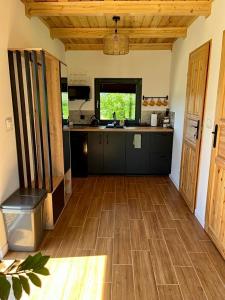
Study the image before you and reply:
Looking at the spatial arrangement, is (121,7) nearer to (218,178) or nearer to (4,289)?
(218,178)

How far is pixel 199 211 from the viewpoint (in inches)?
110

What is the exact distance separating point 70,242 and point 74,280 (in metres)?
0.53

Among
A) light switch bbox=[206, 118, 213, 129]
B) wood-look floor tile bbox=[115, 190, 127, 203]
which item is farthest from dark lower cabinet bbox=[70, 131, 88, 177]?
light switch bbox=[206, 118, 213, 129]

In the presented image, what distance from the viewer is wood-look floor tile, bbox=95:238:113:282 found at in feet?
6.40

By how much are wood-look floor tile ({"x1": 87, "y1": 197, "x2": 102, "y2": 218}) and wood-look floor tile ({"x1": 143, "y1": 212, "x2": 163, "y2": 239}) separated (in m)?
0.61

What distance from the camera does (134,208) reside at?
3141 mm

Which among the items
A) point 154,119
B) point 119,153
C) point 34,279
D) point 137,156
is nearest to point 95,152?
point 119,153

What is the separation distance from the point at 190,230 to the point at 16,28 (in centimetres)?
289

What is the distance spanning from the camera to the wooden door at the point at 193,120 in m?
2.73

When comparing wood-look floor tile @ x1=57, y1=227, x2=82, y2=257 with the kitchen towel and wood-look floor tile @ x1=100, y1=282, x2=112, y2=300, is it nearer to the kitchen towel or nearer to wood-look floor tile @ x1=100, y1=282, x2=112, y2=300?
wood-look floor tile @ x1=100, y1=282, x2=112, y2=300

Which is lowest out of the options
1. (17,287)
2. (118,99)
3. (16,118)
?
(17,287)

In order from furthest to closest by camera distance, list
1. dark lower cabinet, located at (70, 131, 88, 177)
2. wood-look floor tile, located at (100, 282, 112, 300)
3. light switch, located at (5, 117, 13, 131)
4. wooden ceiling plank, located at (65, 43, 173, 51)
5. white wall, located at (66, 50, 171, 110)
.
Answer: white wall, located at (66, 50, 171, 110), wooden ceiling plank, located at (65, 43, 173, 51), dark lower cabinet, located at (70, 131, 88, 177), light switch, located at (5, 117, 13, 131), wood-look floor tile, located at (100, 282, 112, 300)

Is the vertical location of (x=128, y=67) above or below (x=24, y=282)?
above

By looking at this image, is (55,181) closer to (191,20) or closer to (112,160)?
(112,160)
